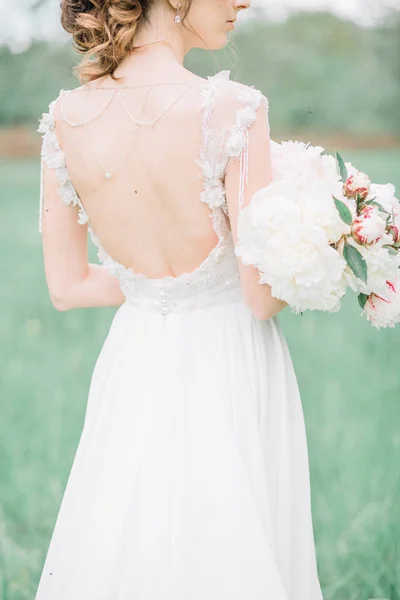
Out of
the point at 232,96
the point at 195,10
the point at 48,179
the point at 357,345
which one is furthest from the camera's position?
the point at 357,345

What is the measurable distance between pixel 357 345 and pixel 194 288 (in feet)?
8.11

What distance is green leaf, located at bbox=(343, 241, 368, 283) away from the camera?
1449mm

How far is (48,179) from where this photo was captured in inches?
69.1

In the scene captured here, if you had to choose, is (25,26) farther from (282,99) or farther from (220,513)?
(220,513)

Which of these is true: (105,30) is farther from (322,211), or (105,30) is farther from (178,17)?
(322,211)

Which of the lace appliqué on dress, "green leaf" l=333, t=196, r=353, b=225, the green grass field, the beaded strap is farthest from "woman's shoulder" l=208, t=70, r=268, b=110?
the green grass field

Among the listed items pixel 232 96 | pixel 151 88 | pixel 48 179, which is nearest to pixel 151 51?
pixel 151 88

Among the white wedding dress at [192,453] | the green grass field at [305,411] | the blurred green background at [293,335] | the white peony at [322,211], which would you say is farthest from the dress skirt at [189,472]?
the blurred green background at [293,335]

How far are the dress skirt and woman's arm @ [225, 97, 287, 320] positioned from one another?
0.61 feet

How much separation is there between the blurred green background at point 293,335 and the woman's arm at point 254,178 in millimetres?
1725

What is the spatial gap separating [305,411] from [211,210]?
7.46 ft

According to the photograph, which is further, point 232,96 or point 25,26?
point 25,26

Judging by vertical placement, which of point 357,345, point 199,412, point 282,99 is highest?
point 199,412

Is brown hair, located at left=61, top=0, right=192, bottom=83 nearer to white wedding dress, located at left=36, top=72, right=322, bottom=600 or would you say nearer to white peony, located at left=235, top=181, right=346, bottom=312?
white wedding dress, located at left=36, top=72, right=322, bottom=600
